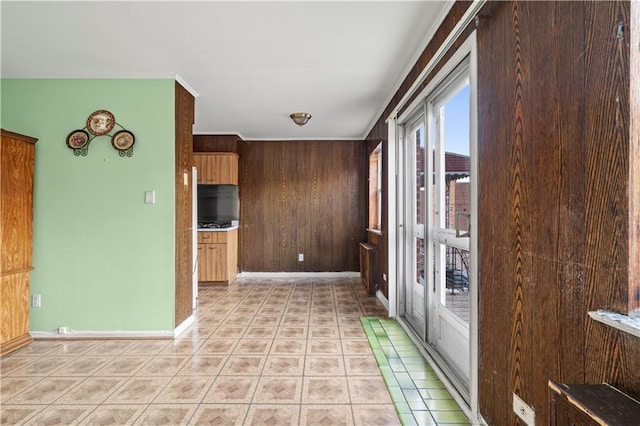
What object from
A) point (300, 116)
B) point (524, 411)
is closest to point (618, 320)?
point (524, 411)

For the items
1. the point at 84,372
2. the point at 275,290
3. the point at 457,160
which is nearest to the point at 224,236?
the point at 275,290

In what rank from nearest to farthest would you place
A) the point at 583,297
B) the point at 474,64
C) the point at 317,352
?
1. the point at 583,297
2. the point at 474,64
3. the point at 317,352

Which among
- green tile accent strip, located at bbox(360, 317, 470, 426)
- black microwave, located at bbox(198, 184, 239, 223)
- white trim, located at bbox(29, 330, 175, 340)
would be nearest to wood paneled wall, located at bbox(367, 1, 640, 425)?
green tile accent strip, located at bbox(360, 317, 470, 426)

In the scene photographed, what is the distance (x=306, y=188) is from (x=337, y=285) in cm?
190

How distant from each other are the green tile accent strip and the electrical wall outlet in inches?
21.1

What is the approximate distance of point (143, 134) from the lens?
3305 millimetres

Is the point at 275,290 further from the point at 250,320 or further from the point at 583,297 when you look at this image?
the point at 583,297

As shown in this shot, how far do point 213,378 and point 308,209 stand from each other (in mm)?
4098

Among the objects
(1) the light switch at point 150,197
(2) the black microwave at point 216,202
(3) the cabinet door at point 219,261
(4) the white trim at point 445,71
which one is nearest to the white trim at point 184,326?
(1) the light switch at point 150,197

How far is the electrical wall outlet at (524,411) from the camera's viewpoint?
1.36m

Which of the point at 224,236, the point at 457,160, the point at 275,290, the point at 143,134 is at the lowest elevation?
the point at 275,290

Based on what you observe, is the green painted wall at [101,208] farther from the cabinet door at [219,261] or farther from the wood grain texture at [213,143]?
the wood grain texture at [213,143]

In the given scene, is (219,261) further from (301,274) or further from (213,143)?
(213,143)

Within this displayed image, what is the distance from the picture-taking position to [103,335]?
10.7ft
